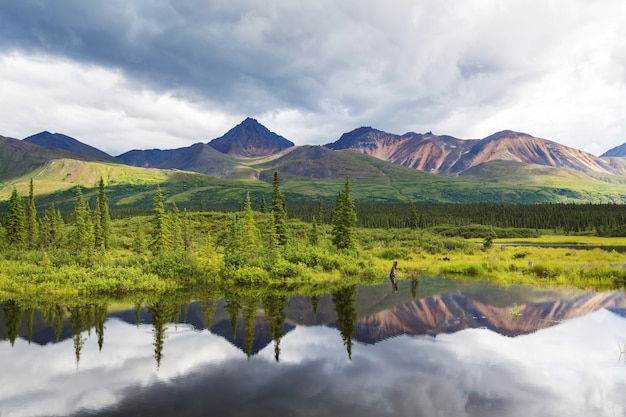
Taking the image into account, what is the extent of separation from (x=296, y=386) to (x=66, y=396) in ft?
39.4

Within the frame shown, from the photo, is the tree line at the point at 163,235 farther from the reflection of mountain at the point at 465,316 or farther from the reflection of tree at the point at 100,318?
the reflection of mountain at the point at 465,316

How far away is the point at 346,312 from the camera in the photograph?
39.1 m

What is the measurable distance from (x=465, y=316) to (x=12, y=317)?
130 feet

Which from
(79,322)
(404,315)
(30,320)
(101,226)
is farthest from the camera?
(101,226)

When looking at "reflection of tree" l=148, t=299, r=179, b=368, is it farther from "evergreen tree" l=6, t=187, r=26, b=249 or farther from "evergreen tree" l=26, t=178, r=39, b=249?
"evergreen tree" l=26, t=178, r=39, b=249

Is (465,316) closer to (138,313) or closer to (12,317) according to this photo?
(138,313)

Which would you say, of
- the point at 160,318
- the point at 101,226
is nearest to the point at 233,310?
the point at 160,318

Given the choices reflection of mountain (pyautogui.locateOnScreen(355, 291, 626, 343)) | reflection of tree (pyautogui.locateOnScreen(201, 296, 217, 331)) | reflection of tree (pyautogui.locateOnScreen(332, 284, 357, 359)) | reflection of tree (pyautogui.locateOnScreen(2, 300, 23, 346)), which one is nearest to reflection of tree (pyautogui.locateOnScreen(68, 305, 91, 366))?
reflection of tree (pyautogui.locateOnScreen(2, 300, 23, 346))

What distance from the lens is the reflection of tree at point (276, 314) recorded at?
3146cm

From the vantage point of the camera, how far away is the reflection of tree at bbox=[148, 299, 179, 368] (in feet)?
95.7

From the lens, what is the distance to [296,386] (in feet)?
76.5

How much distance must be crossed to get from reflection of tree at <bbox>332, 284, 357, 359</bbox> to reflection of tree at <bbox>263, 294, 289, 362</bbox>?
4.88 metres

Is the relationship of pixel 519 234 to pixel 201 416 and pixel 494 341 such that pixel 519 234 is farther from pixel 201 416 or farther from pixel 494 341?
pixel 201 416

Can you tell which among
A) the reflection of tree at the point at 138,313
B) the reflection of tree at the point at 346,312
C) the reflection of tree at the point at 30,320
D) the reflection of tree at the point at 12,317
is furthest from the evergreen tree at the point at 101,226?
the reflection of tree at the point at 346,312
